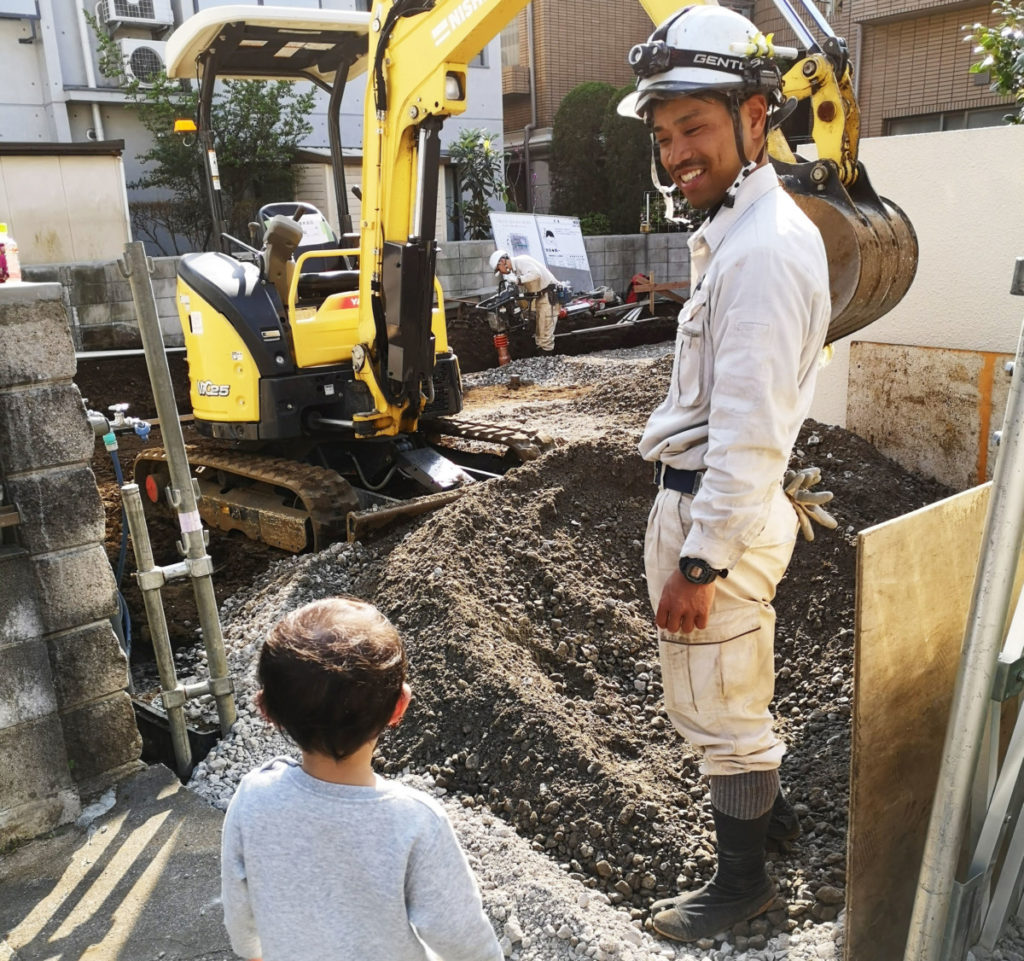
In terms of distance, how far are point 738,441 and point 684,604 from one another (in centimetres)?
35

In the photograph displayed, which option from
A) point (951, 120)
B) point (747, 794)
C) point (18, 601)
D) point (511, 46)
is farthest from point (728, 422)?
point (511, 46)

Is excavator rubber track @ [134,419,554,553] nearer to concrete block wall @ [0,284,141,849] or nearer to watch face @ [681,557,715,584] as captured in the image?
concrete block wall @ [0,284,141,849]

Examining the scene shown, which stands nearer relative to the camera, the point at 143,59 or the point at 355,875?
the point at 355,875

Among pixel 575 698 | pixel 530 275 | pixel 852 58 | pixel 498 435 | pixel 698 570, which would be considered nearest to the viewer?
pixel 698 570

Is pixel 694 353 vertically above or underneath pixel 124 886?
above

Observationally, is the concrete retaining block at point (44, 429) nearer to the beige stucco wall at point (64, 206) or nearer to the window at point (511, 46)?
the beige stucco wall at point (64, 206)

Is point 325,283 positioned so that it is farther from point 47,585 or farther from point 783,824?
point 783,824

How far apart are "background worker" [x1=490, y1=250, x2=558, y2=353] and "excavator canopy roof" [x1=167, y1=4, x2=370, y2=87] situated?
212 inches

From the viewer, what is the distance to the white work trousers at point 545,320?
11.7m

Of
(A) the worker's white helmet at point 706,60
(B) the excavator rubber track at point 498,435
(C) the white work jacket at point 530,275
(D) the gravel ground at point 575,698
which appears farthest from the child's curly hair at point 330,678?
(C) the white work jacket at point 530,275

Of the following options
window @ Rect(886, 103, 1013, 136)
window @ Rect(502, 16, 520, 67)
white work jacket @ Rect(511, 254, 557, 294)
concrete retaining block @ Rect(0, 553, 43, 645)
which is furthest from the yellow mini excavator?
window @ Rect(502, 16, 520, 67)

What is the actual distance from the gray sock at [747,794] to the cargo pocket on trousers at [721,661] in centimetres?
18

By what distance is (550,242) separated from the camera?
1392cm

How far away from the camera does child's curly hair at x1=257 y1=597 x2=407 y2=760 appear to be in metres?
1.34
